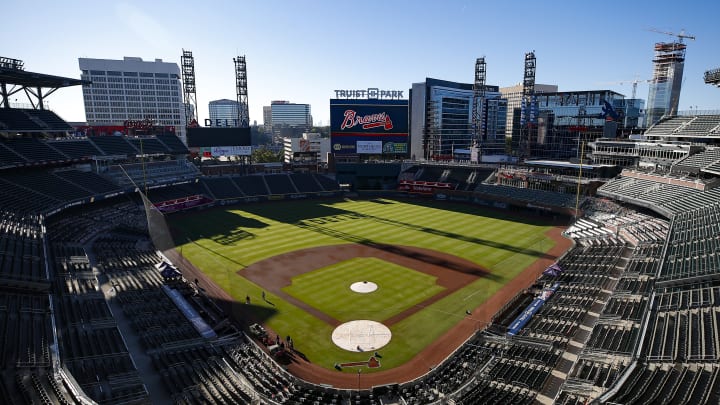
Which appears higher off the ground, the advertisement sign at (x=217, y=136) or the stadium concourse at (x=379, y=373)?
the advertisement sign at (x=217, y=136)

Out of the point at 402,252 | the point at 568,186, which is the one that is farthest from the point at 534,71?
the point at 402,252

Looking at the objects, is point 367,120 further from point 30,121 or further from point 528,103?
point 30,121

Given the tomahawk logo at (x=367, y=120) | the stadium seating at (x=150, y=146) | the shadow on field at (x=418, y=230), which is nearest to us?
the shadow on field at (x=418, y=230)

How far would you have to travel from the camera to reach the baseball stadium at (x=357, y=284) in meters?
23.5

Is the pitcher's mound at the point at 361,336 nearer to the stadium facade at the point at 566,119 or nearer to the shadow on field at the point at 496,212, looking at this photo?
the shadow on field at the point at 496,212

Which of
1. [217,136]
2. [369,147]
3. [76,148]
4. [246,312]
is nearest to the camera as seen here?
[246,312]

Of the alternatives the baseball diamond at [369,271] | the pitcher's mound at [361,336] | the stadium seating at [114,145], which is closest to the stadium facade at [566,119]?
the baseball diamond at [369,271]

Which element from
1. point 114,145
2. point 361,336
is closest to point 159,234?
point 361,336

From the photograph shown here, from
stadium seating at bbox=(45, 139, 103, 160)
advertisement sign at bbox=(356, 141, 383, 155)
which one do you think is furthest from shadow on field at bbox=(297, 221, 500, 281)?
stadium seating at bbox=(45, 139, 103, 160)

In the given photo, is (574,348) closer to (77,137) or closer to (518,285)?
(518,285)

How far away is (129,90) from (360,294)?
172m

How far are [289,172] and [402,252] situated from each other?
182 ft

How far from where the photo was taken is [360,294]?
3991cm

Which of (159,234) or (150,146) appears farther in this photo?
(150,146)
